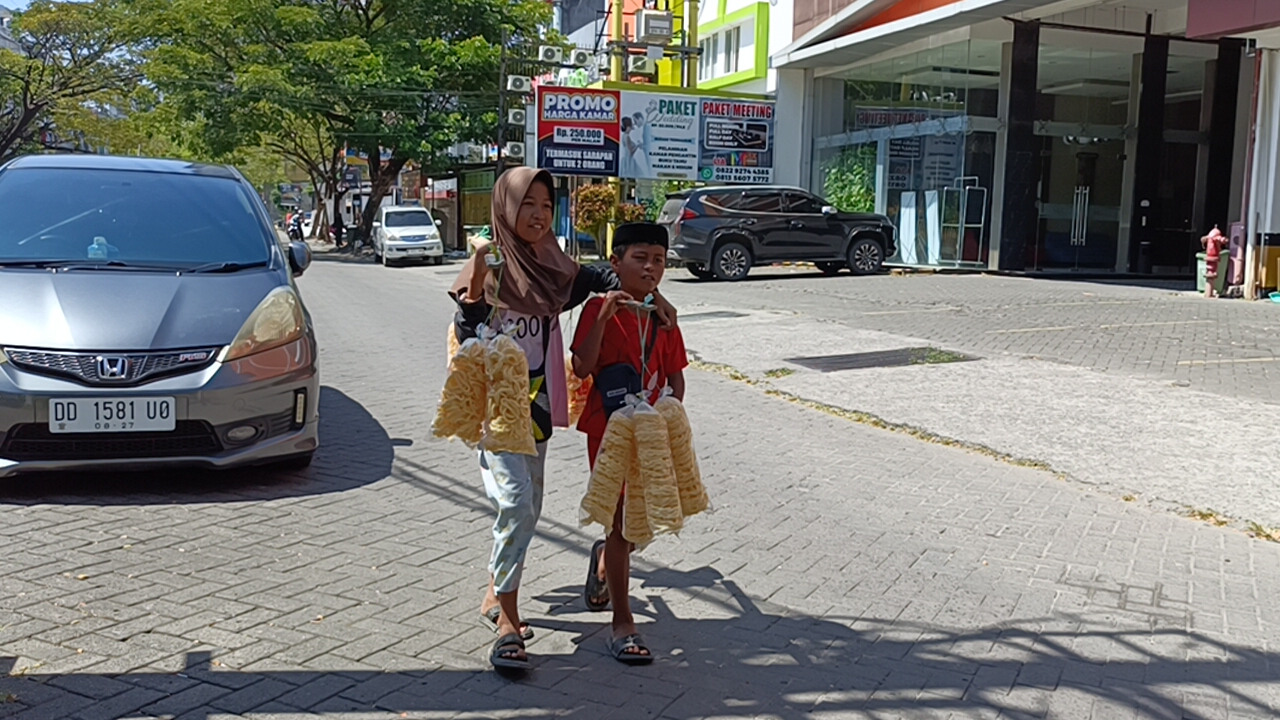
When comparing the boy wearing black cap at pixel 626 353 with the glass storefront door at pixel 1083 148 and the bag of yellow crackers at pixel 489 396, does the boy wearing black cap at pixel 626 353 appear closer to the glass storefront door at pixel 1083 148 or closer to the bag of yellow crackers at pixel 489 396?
the bag of yellow crackers at pixel 489 396

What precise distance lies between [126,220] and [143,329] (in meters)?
1.27

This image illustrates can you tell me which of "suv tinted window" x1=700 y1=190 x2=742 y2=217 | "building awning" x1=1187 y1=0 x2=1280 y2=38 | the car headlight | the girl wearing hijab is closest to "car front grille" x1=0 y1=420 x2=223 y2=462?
the car headlight

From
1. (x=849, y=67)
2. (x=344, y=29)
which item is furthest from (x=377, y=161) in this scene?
(x=849, y=67)

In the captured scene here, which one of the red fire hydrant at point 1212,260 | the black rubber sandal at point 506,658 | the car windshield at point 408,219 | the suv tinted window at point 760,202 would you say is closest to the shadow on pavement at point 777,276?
the suv tinted window at point 760,202

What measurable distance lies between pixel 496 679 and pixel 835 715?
3.65 feet

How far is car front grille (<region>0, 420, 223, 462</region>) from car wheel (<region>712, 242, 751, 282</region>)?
1735cm

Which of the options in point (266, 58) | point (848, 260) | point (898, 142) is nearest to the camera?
point (848, 260)

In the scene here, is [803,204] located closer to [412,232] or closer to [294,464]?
[412,232]

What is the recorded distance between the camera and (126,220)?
6.32 meters

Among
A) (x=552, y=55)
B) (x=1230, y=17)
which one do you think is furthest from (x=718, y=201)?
(x=552, y=55)

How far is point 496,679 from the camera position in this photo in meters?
3.68

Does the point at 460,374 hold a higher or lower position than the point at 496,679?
higher

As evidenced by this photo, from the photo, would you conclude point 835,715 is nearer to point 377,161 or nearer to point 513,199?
point 513,199

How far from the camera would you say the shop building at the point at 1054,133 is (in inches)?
917
